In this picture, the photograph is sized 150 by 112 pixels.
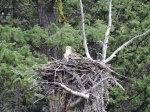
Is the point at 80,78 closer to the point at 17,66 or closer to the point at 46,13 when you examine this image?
the point at 17,66

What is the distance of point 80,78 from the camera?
6184 mm

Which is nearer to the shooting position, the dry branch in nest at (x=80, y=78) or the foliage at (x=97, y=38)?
the dry branch in nest at (x=80, y=78)

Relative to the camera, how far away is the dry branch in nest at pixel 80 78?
6180 millimetres

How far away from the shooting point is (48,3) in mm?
10867

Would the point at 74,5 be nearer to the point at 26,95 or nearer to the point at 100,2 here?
the point at 100,2

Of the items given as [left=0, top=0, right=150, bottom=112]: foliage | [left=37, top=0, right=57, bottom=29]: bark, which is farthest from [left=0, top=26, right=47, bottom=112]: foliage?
[left=37, top=0, right=57, bottom=29]: bark

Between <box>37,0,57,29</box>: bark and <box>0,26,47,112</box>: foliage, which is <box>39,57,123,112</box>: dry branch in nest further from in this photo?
<box>37,0,57,29</box>: bark

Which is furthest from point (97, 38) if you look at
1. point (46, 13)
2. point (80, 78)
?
point (80, 78)

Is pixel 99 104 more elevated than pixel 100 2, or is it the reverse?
pixel 100 2

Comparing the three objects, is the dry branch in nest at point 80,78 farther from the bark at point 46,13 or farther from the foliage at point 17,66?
the bark at point 46,13

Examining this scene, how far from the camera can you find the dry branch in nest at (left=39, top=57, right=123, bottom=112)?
20.3ft

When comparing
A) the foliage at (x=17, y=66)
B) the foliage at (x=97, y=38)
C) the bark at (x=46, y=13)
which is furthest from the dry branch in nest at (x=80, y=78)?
the bark at (x=46, y=13)

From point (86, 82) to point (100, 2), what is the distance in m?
5.76

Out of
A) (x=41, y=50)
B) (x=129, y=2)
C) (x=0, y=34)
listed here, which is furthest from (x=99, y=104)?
(x=129, y=2)
